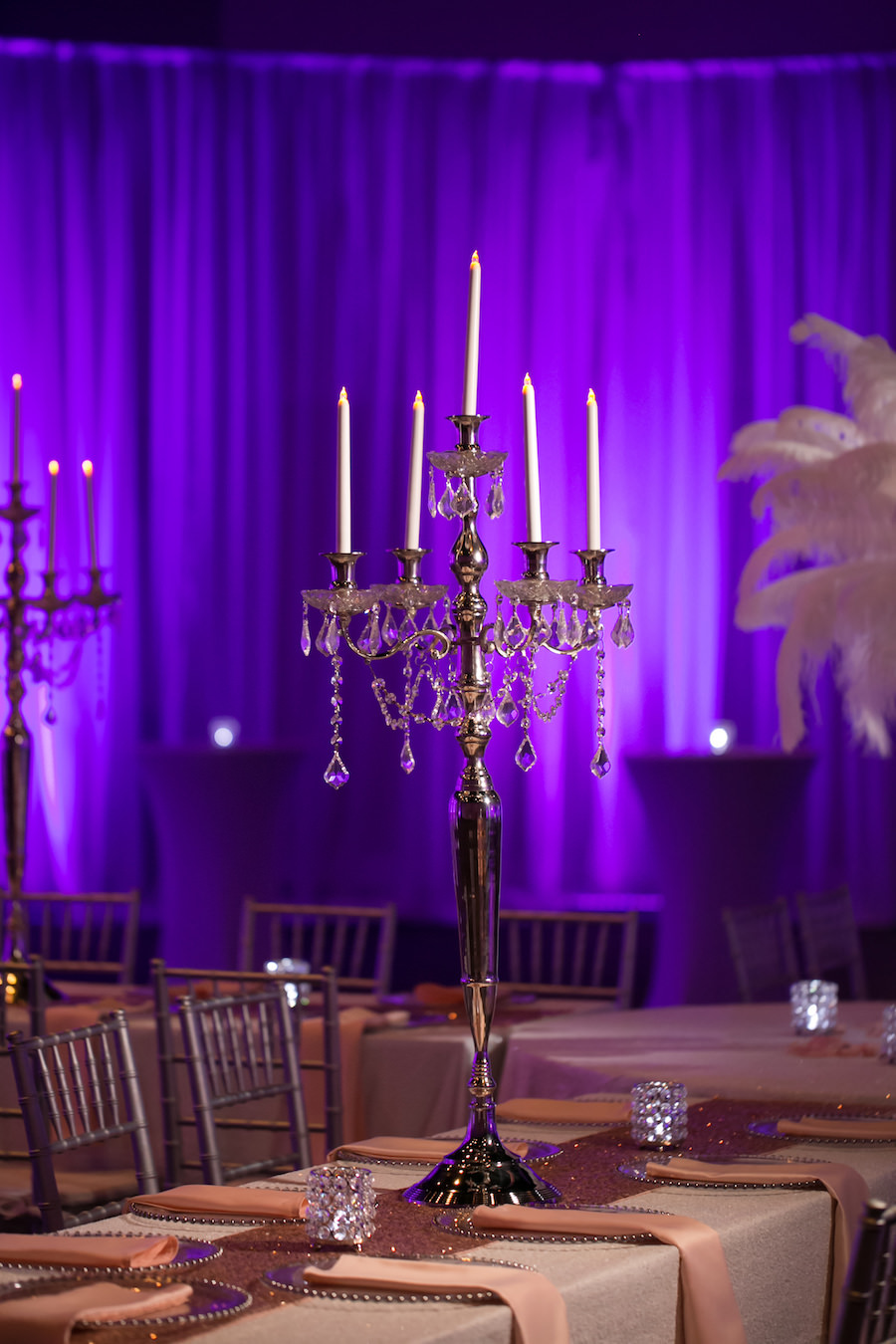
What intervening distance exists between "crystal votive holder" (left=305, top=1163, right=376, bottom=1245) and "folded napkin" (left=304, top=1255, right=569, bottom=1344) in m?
0.12

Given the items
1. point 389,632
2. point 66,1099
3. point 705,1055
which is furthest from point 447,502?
point 705,1055

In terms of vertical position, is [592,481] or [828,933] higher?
[592,481]

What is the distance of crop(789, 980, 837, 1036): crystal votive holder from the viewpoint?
3756 mm

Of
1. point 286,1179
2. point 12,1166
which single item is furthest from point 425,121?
point 286,1179

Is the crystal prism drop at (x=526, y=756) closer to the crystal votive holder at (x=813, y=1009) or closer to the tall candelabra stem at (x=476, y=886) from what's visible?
the tall candelabra stem at (x=476, y=886)

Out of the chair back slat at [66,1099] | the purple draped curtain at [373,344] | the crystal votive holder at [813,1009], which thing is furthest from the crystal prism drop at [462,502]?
the purple draped curtain at [373,344]

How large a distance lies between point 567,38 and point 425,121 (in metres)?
0.78

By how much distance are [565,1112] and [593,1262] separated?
2.93 ft

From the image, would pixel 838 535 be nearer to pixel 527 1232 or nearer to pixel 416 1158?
pixel 416 1158

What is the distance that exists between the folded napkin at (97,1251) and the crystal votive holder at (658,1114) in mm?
798

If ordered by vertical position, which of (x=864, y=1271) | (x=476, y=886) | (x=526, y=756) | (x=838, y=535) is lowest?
(x=864, y=1271)

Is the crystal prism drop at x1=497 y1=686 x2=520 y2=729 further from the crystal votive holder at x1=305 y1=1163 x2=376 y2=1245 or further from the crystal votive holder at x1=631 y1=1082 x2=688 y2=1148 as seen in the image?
the crystal votive holder at x1=631 y1=1082 x2=688 y2=1148

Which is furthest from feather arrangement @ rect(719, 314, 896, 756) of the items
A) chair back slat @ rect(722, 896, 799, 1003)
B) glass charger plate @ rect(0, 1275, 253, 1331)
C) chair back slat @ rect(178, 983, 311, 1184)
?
glass charger plate @ rect(0, 1275, 253, 1331)

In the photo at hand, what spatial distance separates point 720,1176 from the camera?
2.23 metres
